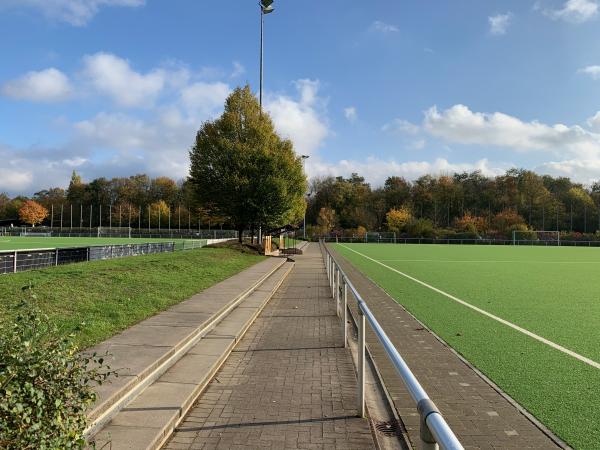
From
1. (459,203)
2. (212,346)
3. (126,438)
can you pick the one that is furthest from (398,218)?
(126,438)

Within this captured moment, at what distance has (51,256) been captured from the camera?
19812mm

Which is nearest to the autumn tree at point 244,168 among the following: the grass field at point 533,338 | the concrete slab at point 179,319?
the grass field at point 533,338

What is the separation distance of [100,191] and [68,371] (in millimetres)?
143902

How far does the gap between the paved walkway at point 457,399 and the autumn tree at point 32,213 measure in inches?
5483

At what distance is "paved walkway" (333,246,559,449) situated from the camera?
4340mm

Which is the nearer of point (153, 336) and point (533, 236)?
point (153, 336)

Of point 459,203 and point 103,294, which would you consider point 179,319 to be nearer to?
point 103,294

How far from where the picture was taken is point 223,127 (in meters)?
34.0

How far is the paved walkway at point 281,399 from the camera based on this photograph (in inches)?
167

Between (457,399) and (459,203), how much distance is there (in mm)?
123517

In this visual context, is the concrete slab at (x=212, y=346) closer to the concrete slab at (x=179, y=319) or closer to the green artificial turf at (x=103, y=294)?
the concrete slab at (x=179, y=319)

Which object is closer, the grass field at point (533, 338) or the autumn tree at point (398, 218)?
the grass field at point (533, 338)

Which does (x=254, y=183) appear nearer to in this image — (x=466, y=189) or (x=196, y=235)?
(x=196, y=235)

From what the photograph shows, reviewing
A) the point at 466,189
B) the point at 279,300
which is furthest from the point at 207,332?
the point at 466,189
